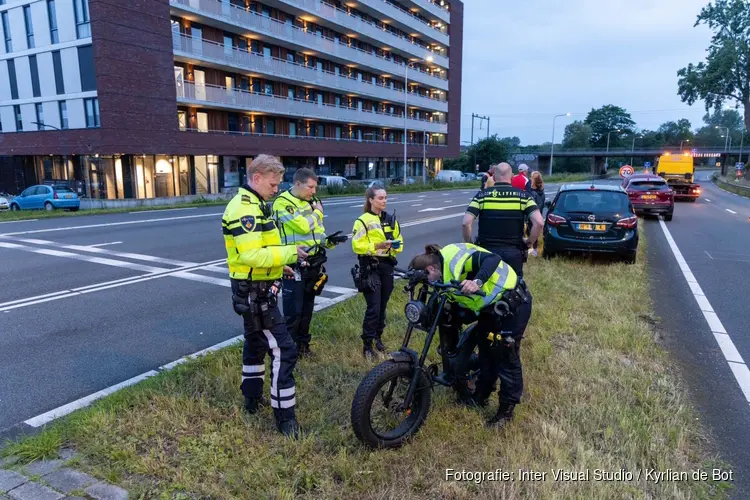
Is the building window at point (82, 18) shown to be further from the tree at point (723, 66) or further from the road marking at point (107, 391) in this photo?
the tree at point (723, 66)

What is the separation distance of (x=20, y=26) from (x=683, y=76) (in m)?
67.0

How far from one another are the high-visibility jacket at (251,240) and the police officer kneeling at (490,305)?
0.89m

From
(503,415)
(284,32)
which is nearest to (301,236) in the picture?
(503,415)

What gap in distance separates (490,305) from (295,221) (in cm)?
188

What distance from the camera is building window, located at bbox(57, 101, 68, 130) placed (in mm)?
30203

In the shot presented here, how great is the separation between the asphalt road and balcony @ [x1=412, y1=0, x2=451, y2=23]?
169ft

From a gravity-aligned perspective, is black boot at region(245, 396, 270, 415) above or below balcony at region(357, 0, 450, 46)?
below

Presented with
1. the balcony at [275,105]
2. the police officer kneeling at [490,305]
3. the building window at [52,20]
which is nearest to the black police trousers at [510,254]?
the police officer kneeling at [490,305]

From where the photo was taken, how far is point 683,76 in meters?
62.7

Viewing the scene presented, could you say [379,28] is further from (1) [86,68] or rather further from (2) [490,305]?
(2) [490,305]

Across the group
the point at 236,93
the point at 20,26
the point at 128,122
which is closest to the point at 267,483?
the point at 128,122

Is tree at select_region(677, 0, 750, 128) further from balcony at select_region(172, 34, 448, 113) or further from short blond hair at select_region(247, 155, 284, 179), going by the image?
short blond hair at select_region(247, 155, 284, 179)

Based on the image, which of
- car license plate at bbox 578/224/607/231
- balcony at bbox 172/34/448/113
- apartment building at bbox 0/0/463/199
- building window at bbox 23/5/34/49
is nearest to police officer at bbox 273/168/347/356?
car license plate at bbox 578/224/607/231

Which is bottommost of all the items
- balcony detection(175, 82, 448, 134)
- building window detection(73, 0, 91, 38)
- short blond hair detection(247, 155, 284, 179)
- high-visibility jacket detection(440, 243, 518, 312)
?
high-visibility jacket detection(440, 243, 518, 312)
